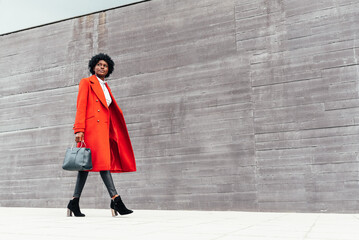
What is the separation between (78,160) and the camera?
311 cm

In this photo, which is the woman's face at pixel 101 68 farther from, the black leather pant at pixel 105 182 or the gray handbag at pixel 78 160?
the black leather pant at pixel 105 182

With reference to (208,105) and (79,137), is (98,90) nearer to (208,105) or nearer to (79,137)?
(79,137)

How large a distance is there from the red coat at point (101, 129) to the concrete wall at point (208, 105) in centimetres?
109

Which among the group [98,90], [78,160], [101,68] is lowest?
[78,160]

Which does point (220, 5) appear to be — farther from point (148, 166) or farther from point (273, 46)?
point (148, 166)

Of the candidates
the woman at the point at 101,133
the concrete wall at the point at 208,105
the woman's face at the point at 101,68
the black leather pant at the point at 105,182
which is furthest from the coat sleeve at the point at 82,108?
the concrete wall at the point at 208,105

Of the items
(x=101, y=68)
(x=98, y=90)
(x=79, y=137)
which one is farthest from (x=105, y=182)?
(x=101, y=68)

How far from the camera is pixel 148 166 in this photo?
4.66 m

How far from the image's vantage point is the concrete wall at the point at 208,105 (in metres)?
3.96

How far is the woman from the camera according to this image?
3293 millimetres

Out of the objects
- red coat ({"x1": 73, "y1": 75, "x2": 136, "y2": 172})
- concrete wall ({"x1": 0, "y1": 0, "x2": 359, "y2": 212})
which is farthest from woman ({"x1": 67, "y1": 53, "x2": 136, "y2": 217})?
concrete wall ({"x1": 0, "y1": 0, "x2": 359, "y2": 212})

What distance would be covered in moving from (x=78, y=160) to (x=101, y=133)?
0.37 meters

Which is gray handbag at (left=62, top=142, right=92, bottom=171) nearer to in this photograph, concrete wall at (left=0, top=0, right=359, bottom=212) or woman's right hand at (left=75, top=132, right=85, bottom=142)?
woman's right hand at (left=75, top=132, right=85, bottom=142)

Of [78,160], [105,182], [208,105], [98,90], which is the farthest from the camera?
[208,105]
